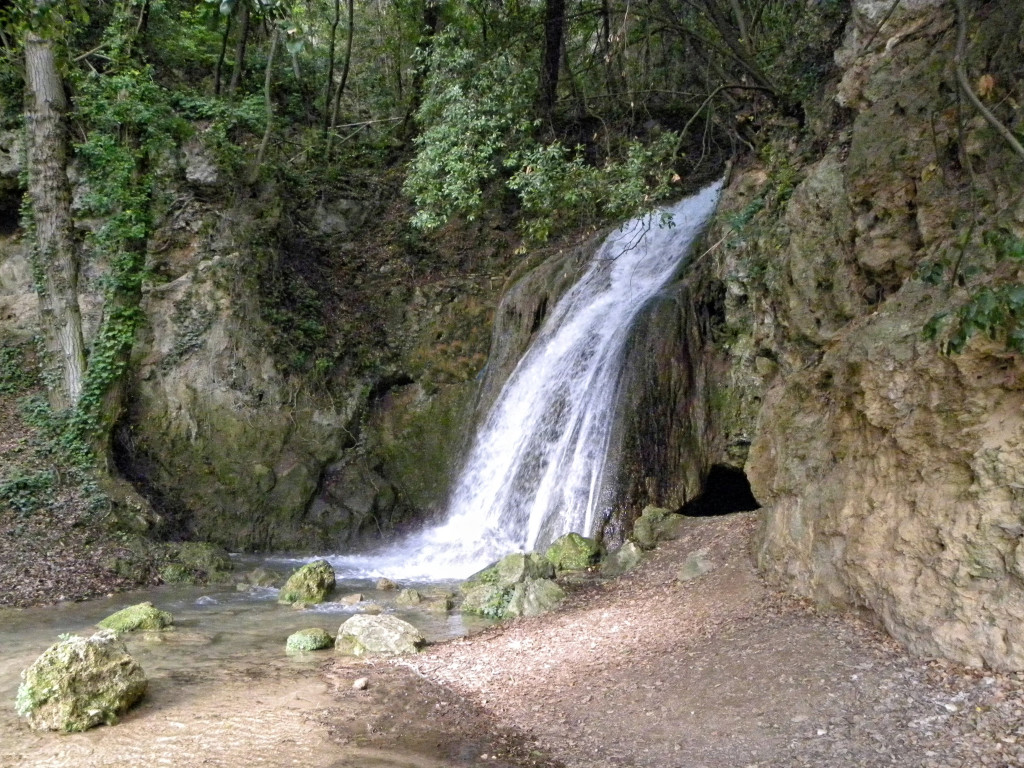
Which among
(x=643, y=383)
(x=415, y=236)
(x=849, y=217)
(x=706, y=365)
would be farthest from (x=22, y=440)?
(x=849, y=217)

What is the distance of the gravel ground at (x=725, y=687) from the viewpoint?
14.9 feet

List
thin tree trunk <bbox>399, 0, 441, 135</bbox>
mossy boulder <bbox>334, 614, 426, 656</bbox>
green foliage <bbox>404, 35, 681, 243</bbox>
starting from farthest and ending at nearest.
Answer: thin tree trunk <bbox>399, 0, 441, 135</bbox>
green foliage <bbox>404, 35, 681, 243</bbox>
mossy boulder <bbox>334, 614, 426, 656</bbox>

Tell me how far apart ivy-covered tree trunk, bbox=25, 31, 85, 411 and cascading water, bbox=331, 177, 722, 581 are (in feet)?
17.0

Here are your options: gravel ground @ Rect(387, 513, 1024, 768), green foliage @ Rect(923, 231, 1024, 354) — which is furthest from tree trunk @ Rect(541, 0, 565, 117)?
green foliage @ Rect(923, 231, 1024, 354)

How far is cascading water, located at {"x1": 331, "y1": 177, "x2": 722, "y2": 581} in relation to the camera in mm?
11430

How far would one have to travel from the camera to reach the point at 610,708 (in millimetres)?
5695

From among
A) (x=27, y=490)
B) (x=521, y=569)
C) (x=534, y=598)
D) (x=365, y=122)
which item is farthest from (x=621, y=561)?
(x=365, y=122)

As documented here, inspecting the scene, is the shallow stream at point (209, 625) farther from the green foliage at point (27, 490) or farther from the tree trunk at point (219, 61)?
the tree trunk at point (219, 61)

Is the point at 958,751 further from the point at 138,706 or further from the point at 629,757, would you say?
the point at 138,706

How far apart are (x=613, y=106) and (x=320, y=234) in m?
6.84

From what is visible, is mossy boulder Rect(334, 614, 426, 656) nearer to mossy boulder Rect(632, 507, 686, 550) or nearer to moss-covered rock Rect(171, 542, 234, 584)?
mossy boulder Rect(632, 507, 686, 550)

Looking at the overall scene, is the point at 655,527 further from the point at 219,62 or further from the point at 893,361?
the point at 219,62

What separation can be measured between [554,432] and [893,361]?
6.49 meters

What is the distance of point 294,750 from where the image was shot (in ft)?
17.2
